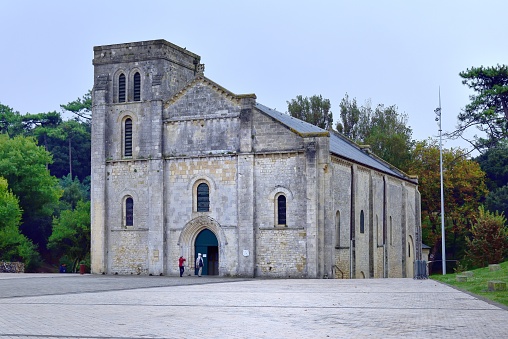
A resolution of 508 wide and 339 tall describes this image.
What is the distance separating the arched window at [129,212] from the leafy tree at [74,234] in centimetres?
1654

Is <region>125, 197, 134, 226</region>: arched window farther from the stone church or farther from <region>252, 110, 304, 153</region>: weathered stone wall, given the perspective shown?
<region>252, 110, 304, 153</region>: weathered stone wall

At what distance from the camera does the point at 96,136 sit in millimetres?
51938

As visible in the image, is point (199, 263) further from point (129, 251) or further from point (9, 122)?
point (9, 122)

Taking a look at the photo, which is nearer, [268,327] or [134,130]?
[268,327]

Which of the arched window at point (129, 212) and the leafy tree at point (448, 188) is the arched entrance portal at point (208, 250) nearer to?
the arched window at point (129, 212)

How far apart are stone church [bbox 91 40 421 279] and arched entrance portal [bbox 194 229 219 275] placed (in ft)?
0.22

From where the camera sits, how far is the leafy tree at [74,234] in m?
66.8

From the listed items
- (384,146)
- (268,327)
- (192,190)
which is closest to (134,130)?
(192,190)

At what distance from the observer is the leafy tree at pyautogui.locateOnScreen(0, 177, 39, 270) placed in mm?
62062

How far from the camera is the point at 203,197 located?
48.9 meters

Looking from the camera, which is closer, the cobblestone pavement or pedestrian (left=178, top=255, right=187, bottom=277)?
the cobblestone pavement

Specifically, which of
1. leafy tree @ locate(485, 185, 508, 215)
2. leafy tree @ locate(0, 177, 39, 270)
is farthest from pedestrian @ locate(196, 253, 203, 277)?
leafy tree @ locate(485, 185, 508, 215)

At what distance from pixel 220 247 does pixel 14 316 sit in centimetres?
2863

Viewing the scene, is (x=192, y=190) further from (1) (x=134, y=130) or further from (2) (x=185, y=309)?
(2) (x=185, y=309)
